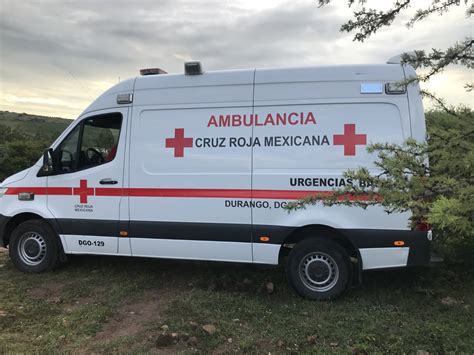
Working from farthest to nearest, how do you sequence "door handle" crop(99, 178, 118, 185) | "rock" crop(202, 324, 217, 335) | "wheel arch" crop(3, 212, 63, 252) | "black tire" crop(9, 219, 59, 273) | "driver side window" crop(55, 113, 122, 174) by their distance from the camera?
1. "wheel arch" crop(3, 212, 63, 252)
2. "black tire" crop(9, 219, 59, 273)
3. "driver side window" crop(55, 113, 122, 174)
4. "door handle" crop(99, 178, 118, 185)
5. "rock" crop(202, 324, 217, 335)

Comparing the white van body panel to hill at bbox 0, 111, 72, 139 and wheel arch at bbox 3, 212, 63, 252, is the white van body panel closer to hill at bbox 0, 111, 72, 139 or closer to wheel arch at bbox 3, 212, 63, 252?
wheel arch at bbox 3, 212, 63, 252

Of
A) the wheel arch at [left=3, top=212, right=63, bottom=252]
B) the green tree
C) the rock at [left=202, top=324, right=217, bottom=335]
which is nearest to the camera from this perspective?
the green tree

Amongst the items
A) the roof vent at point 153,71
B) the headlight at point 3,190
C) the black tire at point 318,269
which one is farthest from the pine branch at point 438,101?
the headlight at point 3,190

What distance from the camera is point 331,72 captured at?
498 cm

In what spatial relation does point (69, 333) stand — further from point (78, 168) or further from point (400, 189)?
point (400, 189)

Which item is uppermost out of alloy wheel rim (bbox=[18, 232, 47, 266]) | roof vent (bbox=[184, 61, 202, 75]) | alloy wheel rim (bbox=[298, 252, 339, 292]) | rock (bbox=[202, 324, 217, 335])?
roof vent (bbox=[184, 61, 202, 75])

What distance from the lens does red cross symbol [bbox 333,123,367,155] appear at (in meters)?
4.80

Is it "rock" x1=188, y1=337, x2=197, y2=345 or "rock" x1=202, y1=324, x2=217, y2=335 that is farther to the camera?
"rock" x1=202, y1=324, x2=217, y2=335

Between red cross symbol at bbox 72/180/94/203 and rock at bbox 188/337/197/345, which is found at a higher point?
red cross symbol at bbox 72/180/94/203

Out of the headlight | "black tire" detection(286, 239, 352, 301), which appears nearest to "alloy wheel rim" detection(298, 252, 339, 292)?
"black tire" detection(286, 239, 352, 301)

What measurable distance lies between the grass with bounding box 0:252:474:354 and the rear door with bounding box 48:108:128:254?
560mm

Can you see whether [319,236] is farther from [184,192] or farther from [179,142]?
[179,142]

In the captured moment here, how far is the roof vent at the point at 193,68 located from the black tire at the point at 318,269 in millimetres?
2257

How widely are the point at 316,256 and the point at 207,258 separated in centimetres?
122
